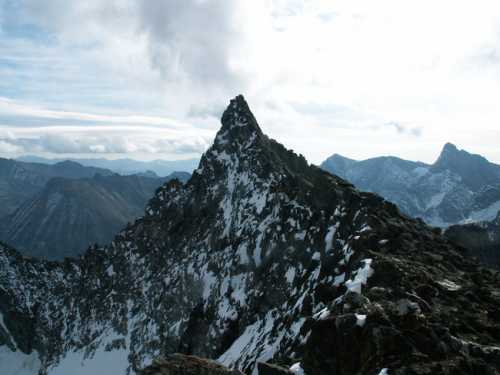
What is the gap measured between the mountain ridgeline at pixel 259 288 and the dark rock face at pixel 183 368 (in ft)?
0.77

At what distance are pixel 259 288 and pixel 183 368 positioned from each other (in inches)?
2454

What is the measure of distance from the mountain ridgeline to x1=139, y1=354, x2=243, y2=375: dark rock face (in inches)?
9.3

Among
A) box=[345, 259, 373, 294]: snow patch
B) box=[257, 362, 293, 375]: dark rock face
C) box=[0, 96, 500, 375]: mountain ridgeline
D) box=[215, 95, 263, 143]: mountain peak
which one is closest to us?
box=[257, 362, 293, 375]: dark rock face

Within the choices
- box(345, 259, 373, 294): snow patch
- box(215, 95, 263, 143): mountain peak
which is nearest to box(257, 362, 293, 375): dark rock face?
box(345, 259, 373, 294): snow patch

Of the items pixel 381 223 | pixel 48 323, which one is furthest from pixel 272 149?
pixel 48 323

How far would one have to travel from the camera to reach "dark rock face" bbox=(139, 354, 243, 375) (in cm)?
2633

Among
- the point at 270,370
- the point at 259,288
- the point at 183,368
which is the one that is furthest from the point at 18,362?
the point at 270,370

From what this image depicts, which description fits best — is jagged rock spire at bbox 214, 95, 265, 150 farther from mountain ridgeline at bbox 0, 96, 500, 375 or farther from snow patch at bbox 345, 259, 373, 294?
snow patch at bbox 345, 259, 373, 294

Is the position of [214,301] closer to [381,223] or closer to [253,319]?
[253,319]

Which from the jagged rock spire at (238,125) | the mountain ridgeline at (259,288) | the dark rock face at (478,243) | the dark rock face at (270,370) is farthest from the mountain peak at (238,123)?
the dark rock face at (270,370)

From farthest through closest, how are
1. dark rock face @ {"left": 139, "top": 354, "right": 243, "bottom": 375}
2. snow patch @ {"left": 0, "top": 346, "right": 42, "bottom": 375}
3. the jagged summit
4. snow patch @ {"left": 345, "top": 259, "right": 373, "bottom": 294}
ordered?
snow patch @ {"left": 0, "top": 346, "right": 42, "bottom": 375} → the jagged summit → snow patch @ {"left": 345, "top": 259, "right": 373, "bottom": 294} → dark rock face @ {"left": 139, "top": 354, "right": 243, "bottom": 375}

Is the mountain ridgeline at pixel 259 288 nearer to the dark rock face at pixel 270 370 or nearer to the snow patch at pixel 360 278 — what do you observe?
the snow patch at pixel 360 278

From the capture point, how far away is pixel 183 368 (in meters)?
26.9

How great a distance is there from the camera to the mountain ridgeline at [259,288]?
91.8ft
